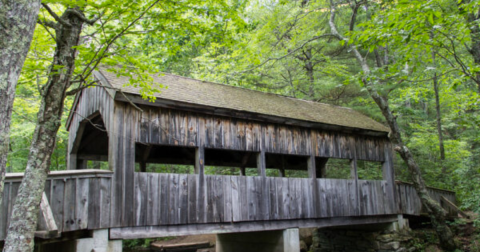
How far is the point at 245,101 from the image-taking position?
1038 cm

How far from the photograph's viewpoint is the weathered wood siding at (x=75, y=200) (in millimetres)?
6152

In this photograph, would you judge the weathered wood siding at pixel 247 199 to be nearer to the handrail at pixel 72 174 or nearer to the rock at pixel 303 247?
the handrail at pixel 72 174

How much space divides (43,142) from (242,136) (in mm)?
5321

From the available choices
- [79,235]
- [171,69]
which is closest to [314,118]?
[79,235]

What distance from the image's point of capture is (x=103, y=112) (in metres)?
8.16

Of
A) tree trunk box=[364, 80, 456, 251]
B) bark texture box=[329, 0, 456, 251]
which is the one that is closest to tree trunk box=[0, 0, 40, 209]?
bark texture box=[329, 0, 456, 251]

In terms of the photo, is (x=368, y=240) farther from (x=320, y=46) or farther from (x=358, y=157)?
(x=320, y=46)

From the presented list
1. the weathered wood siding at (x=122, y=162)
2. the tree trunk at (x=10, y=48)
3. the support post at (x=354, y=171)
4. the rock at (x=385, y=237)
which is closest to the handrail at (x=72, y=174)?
the weathered wood siding at (x=122, y=162)

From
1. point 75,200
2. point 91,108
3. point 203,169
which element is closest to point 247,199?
point 203,169

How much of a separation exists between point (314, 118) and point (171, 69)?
42.4ft

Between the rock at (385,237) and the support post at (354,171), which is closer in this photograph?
the support post at (354,171)

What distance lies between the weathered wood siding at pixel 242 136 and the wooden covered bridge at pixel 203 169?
0.03 metres

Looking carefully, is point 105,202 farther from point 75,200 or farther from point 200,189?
point 200,189

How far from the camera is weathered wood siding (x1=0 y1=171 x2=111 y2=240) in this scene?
6152 mm
